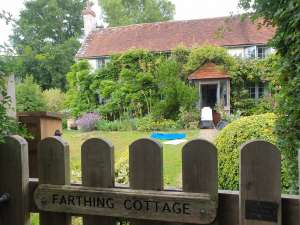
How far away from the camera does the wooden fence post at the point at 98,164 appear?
145 centimetres

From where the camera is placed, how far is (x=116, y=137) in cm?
1320

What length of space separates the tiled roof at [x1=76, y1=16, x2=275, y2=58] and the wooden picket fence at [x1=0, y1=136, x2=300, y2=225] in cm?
1936

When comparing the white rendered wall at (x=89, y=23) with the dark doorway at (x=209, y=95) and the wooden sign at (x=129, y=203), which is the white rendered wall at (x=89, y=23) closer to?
the dark doorway at (x=209, y=95)

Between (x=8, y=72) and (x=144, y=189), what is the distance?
2.64 feet

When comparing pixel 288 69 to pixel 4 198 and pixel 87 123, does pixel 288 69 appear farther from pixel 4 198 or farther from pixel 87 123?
pixel 87 123

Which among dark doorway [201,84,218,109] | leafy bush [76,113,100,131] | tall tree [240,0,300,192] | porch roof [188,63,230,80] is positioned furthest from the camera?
dark doorway [201,84,218,109]

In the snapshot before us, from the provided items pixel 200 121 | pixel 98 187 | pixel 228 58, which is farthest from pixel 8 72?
pixel 228 58

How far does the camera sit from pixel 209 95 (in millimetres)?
19797

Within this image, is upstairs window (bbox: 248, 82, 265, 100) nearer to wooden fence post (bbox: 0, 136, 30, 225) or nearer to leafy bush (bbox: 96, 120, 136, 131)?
leafy bush (bbox: 96, 120, 136, 131)

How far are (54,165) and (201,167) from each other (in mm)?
669

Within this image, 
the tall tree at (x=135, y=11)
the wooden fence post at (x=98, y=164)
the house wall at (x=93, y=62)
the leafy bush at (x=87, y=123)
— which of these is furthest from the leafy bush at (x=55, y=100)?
the wooden fence post at (x=98, y=164)

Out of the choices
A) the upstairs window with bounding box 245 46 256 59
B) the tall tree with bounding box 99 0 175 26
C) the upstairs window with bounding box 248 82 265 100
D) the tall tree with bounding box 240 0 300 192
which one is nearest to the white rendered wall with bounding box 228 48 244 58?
the upstairs window with bounding box 245 46 256 59

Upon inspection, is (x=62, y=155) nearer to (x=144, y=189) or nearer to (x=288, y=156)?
(x=144, y=189)

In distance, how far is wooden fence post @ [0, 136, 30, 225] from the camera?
1.55 m
